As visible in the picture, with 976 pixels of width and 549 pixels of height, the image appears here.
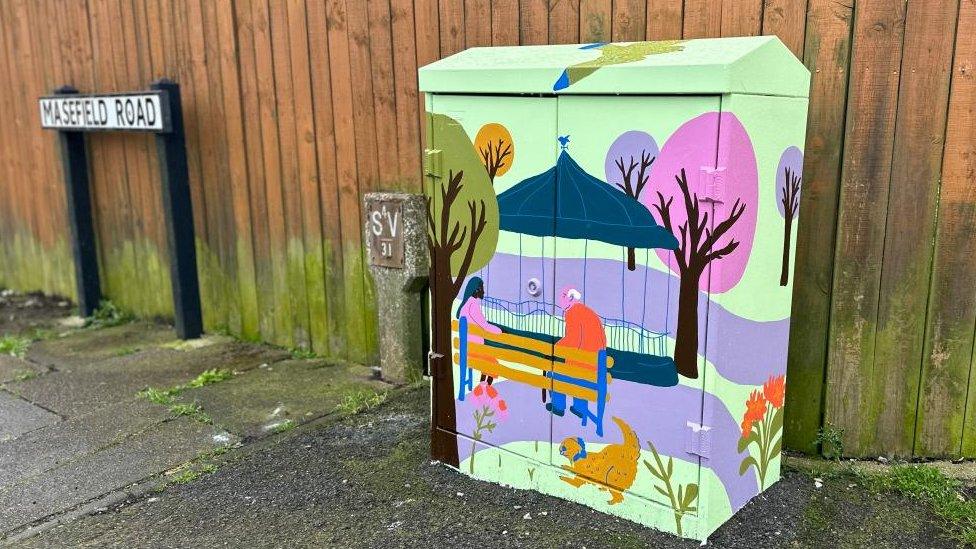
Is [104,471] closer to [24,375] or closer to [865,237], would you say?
[24,375]

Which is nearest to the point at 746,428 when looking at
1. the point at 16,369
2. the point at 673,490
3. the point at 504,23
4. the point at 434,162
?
the point at 673,490

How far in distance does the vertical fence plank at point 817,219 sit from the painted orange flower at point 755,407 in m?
0.51

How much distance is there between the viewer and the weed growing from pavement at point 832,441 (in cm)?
345

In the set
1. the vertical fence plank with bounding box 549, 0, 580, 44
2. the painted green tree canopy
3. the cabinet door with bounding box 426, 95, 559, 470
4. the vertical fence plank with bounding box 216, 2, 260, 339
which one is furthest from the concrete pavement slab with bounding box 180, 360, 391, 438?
the vertical fence plank with bounding box 549, 0, 580, 44

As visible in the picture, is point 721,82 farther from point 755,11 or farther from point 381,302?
point 381,302

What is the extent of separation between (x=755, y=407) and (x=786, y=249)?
2.00 feet

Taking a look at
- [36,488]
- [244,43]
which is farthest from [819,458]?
[244,43]

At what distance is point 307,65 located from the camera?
191 inches

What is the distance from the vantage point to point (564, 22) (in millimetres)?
3793

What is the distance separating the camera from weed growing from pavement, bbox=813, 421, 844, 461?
3.45 m

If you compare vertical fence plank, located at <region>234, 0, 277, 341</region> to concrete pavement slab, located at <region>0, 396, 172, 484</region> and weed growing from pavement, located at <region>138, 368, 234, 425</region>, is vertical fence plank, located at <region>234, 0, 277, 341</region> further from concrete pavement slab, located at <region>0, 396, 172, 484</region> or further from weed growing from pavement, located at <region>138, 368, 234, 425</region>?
concrete pavement slab, located at <region>0, 396, 172, 484</region>

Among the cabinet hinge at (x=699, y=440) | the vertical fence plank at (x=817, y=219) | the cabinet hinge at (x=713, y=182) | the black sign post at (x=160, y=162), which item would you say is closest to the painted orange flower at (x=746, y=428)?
the cabinet hinge at (x=699, y=440)

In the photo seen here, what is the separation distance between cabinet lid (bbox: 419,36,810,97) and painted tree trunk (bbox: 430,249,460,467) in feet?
2.49

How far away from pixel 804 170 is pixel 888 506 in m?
1.38
